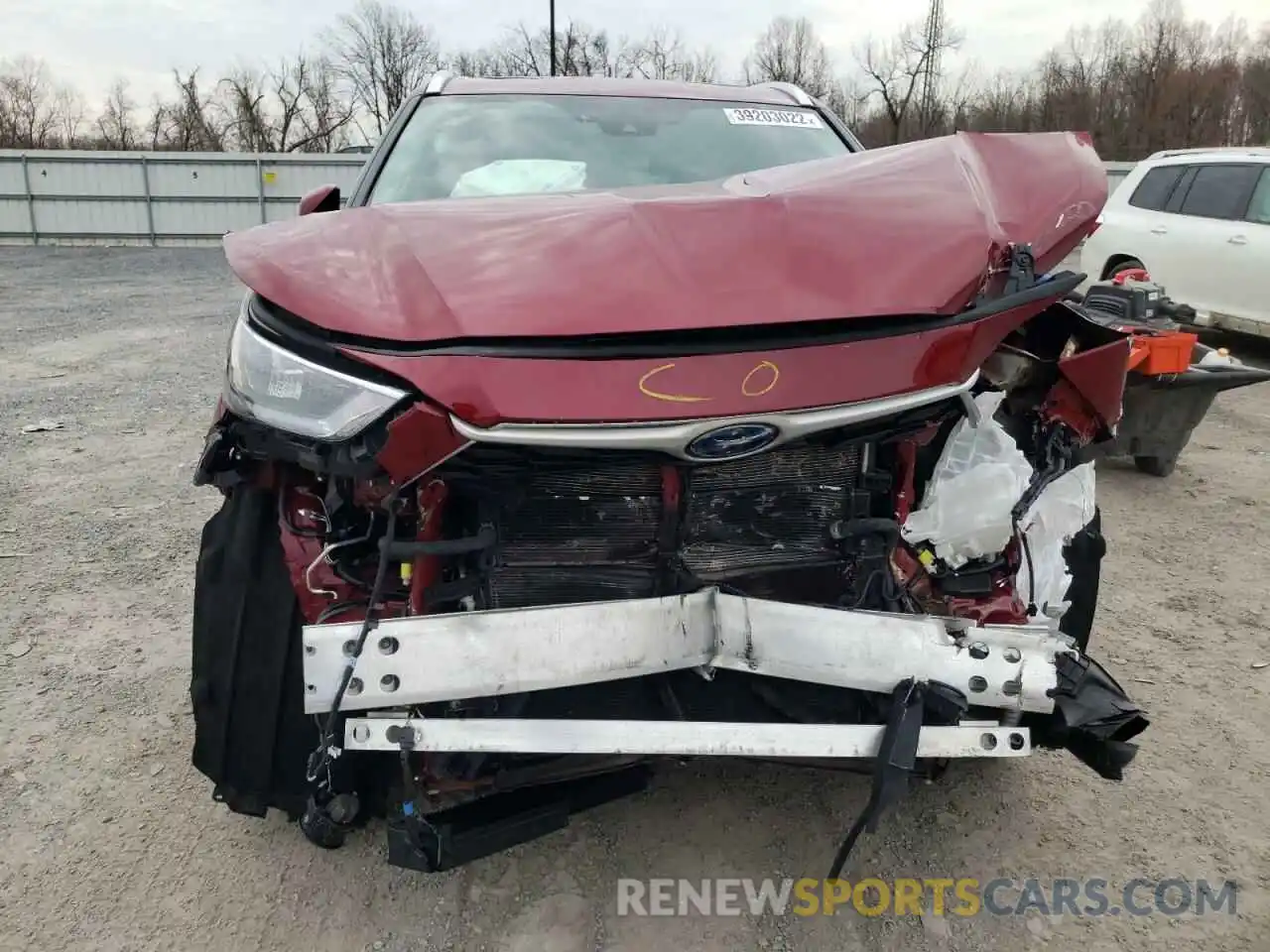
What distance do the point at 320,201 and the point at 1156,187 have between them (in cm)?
793

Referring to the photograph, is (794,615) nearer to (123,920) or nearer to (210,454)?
(210,454)

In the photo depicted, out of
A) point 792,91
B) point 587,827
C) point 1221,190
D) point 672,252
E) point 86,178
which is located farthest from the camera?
point 86,178

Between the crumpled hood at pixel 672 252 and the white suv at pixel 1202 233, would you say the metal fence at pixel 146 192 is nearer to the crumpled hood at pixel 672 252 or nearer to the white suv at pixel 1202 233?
the white suv at pixel 1202 233

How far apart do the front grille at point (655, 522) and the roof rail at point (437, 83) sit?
2071mm

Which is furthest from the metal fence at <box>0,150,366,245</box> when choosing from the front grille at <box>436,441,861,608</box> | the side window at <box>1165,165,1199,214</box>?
the front grille at <box>436,441,861,608</box>

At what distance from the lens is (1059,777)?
8.05ft

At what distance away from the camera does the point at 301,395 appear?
1.56m

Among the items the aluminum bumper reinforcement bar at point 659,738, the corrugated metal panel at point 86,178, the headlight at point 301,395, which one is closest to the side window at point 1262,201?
the aluminum bumper reinforcement bar at point 659,738

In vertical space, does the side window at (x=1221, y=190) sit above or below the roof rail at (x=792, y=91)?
below

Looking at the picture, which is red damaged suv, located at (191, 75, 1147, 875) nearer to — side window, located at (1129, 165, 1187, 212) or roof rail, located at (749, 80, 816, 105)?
roof rail, located at (749, 80, 816, 105)

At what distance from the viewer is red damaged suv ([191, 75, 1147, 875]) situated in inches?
59.8

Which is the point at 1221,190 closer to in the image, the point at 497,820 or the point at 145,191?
the point at 497,820

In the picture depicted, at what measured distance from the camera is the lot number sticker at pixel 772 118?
3.25 metres

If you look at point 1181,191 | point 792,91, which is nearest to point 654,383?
point 792,91
